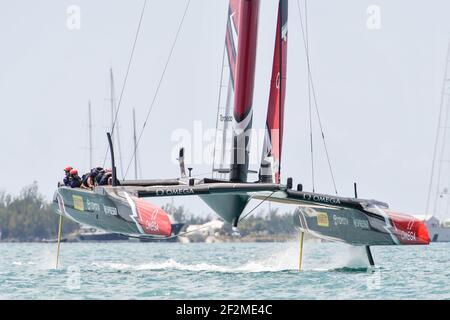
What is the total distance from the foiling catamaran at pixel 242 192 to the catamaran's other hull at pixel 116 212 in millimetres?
11

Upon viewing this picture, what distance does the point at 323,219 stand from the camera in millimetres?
15281

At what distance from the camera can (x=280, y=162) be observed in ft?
47.7

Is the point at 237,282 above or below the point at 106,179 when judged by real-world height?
below

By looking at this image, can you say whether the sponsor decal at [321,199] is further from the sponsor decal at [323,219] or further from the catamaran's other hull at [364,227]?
the sponsor decal at [323,219]

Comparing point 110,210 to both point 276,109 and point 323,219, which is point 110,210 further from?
point 323,219

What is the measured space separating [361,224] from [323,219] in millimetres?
1034

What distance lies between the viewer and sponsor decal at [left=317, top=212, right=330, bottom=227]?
1518 centimetres

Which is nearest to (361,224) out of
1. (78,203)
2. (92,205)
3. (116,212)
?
(116,212)

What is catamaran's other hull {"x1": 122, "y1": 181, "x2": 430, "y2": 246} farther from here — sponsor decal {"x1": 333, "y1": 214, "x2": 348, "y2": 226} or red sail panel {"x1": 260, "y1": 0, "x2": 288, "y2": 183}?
red sail panel {"x1": 260, "y1": 0, "x2": 288, "y2": 183}

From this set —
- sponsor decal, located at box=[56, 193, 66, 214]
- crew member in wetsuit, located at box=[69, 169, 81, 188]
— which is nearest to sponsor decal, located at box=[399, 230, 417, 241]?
crew member in wetsuit, located at box=[69, 169, 81, 188]

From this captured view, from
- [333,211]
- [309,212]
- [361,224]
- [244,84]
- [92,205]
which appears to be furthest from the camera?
[309,212]

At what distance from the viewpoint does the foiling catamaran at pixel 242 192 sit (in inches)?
521

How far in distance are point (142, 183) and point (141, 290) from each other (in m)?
3.66
